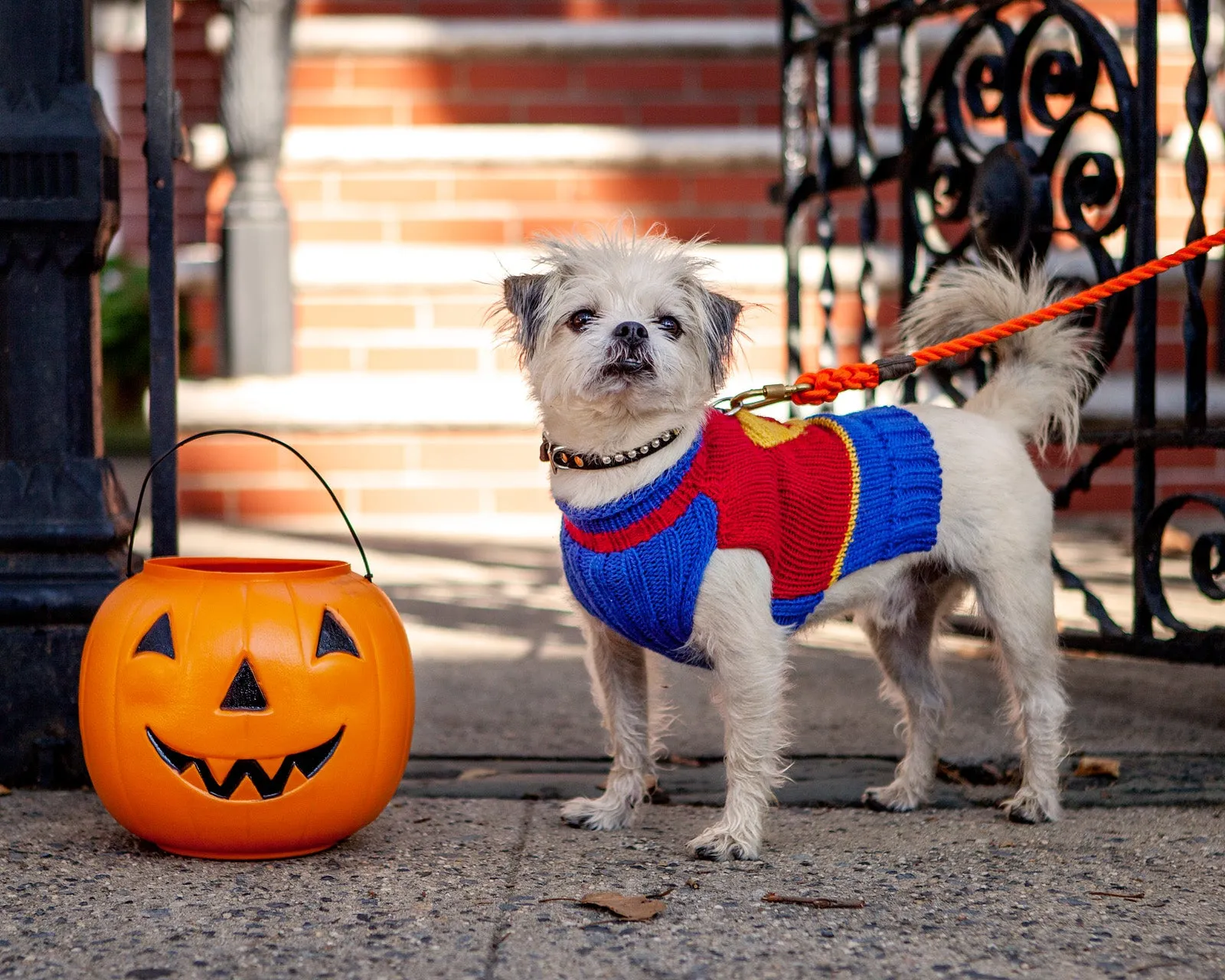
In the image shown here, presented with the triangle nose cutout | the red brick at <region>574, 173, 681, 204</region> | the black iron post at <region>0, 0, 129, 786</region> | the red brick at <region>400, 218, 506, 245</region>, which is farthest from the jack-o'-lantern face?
the red brick at <region>574, 173, 681, 204</region>

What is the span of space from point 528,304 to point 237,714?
41.9 inches

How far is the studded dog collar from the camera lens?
9.35ft

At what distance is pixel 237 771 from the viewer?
8.71 ft

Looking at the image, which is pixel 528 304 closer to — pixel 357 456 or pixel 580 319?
pixel 580 319

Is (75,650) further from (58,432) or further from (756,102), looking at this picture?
(756,102)

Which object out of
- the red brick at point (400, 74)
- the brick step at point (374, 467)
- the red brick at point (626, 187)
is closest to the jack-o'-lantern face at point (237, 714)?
the brick step at point (374, 467)

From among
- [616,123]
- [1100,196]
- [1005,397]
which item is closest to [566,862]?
[1005,397]

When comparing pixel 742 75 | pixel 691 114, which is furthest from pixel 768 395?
pixel 742 75

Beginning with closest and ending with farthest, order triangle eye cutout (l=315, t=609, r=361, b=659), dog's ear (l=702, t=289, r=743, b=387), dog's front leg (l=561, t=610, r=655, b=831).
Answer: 1. triangle eye cutout (l=315, t=609, r=361, b=659)
2. dog's ear (l=702, t=289, r=743, b=387)
3. dog's front leg (l=561, t=610, r=655, b=831)

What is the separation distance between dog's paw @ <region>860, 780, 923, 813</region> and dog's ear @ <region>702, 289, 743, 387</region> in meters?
1.08

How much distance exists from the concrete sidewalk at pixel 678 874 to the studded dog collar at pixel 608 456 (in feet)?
1.87

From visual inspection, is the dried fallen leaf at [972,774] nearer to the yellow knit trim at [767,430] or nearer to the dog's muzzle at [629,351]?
the yellow knit trim at [767,430]

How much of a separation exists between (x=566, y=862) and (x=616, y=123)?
5711mm

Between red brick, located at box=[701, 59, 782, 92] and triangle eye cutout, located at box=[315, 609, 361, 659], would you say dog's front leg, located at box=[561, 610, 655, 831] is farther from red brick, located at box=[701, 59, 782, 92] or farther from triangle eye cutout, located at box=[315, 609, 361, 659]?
red brick, located at box=[701, 59, 782, 92]
